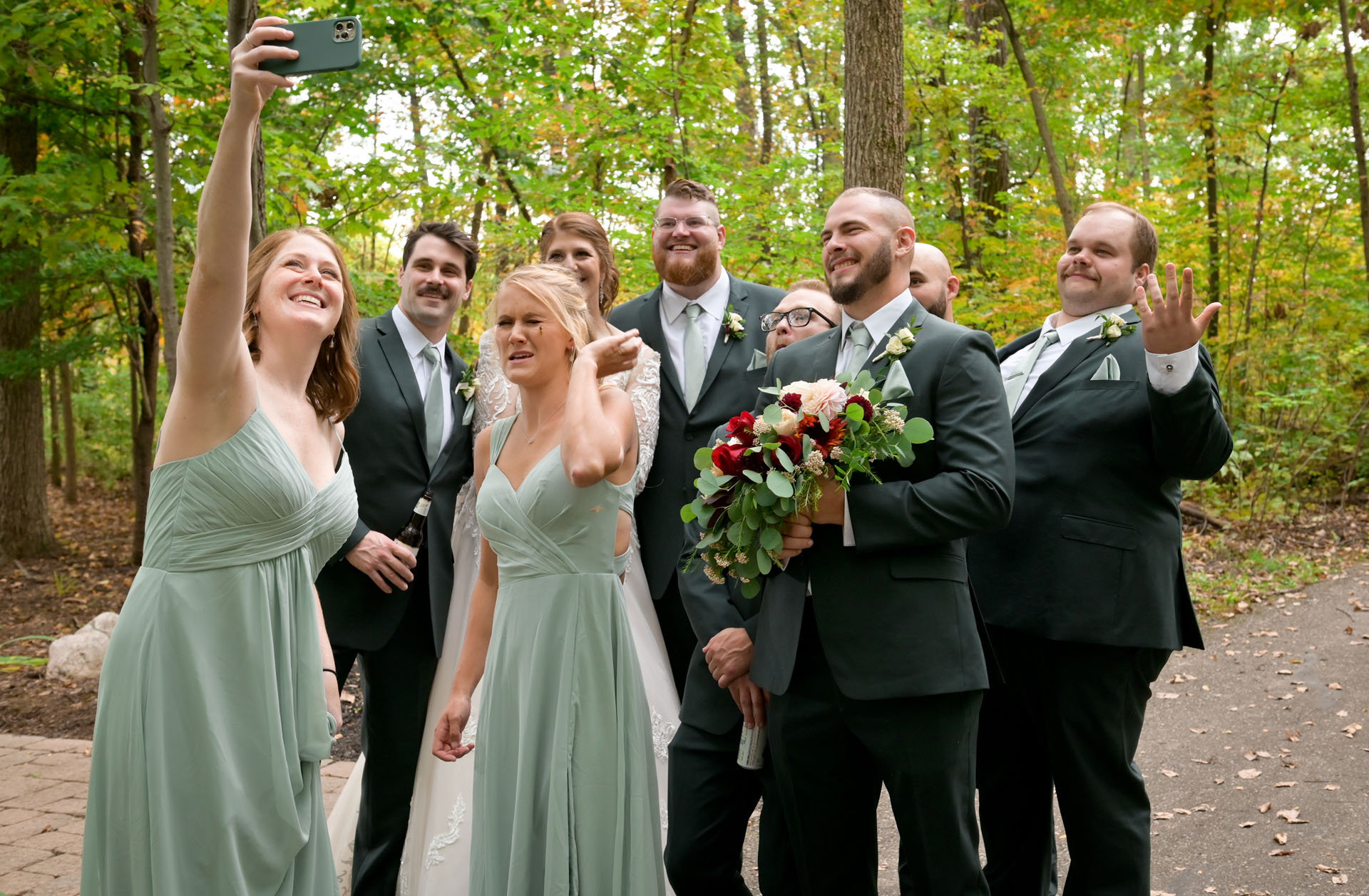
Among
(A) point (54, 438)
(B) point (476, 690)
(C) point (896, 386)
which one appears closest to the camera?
(C) point (896, 386)

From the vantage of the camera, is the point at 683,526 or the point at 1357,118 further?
the point at 1357,118

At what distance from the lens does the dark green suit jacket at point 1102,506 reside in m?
3.39

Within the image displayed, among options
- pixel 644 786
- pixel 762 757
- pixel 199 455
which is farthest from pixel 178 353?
pixel 762 757

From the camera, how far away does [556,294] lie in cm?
340

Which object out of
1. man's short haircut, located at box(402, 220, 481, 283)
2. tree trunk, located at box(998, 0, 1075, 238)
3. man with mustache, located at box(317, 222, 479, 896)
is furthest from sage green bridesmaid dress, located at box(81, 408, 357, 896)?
tree trunk, located at box(998, 0, 1075, 238)

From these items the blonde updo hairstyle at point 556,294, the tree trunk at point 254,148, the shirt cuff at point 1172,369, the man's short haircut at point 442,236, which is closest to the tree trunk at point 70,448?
the tree trunk at point 254,148

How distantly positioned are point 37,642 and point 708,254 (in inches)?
309

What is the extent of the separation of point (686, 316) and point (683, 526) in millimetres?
944

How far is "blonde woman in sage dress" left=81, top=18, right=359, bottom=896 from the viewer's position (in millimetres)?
2439

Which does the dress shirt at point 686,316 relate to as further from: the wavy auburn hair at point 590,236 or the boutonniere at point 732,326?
the wavy auburn hair at point 590,236

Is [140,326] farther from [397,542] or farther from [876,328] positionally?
[876,328]

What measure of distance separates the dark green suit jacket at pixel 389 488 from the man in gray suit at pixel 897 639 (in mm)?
1661

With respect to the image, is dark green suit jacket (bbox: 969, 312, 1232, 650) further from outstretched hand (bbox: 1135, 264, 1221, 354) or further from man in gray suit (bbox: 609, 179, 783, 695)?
man in gray suit (bbox: 609, 179, 783, 695)

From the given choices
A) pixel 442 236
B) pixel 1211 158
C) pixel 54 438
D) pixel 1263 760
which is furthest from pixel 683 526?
pixel 54 438
